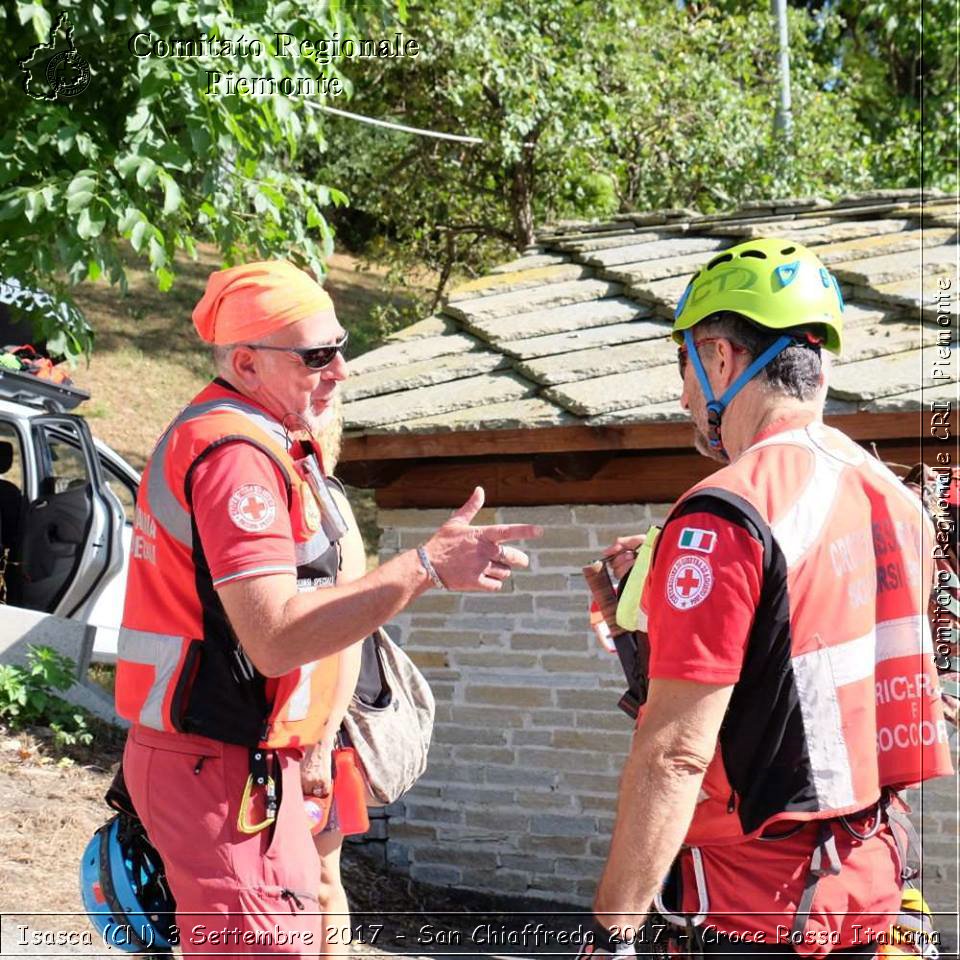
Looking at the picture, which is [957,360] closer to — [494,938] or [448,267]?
[494,938]

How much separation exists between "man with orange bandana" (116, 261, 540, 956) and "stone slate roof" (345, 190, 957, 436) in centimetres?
321

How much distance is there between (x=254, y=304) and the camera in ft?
9.30

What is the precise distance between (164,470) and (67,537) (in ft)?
20.0

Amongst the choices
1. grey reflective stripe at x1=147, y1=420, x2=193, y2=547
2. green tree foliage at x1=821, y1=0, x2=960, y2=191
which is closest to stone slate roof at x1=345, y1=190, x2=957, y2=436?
grey reflective stripe at x1=147, y1=420, x2=193, y2=547

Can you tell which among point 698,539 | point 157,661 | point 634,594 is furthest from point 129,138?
point 698,539

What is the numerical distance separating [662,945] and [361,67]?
513 inches

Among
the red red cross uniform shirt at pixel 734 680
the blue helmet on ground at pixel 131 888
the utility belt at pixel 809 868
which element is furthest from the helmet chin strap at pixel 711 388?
the blue helmet on ground at pixel 131 888

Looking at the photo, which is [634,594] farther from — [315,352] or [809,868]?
[315,352]

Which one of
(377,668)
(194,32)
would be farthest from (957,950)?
(194,32)

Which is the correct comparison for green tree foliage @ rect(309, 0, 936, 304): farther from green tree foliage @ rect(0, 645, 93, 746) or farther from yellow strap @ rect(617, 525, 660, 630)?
yellow strap @ rect(617, 525, 660, 630)

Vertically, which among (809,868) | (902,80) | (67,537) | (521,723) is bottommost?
(521,723)

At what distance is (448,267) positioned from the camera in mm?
15219

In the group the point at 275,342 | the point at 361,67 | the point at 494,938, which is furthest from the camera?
the point at 361,67

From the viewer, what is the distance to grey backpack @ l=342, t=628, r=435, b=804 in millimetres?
3418
